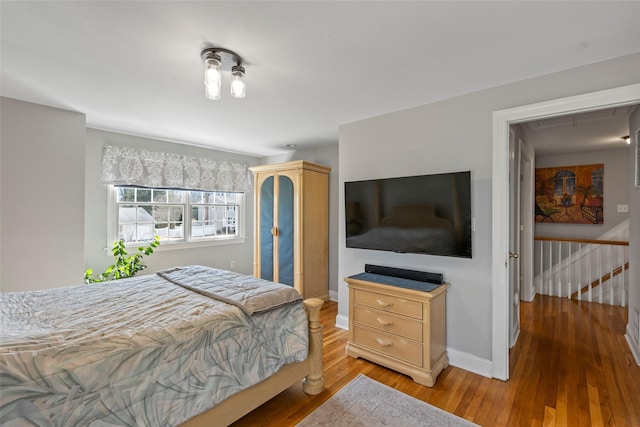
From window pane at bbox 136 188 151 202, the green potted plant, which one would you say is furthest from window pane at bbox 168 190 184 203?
the green potted plant

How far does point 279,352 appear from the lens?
185cm

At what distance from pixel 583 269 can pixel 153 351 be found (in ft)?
18.5

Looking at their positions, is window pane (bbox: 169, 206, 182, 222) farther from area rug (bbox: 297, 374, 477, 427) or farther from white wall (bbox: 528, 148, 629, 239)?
white wall (bbox: 528, 148, 629, 239)

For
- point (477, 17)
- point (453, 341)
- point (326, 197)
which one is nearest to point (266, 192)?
point (326, 197)

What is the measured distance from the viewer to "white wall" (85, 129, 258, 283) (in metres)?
3.48

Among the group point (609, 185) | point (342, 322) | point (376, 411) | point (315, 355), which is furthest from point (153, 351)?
point (609, 185)

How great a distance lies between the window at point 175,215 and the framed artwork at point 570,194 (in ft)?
17.0

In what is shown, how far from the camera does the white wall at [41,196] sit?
2.57m

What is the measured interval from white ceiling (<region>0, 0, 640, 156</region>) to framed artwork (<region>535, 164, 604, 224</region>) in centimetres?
364

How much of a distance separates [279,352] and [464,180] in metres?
1.86

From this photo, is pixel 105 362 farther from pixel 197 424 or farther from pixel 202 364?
pixel 197 424

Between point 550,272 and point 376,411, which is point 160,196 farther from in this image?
point 550,272

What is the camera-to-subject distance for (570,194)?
15.5 feet

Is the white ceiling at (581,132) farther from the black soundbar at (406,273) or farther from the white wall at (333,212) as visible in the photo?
the white wall at (333,212)
